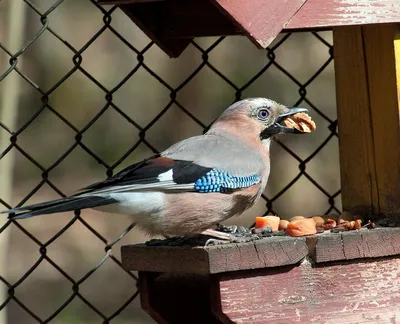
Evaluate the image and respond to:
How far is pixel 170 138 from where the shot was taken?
8336 mm

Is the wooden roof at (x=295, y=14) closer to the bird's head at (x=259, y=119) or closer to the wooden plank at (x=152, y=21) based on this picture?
the wooden plank at (x=152, y=21)

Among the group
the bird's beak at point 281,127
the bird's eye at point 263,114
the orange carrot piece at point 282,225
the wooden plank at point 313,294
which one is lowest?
the wooden plank at point 313,294

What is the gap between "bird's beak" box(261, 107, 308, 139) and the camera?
395 cm

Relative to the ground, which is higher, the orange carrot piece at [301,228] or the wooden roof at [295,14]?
the wooden roof at [295,14]

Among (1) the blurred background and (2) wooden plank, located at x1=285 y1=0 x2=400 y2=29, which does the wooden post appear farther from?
(1) the blurred background

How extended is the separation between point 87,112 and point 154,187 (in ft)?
15.7

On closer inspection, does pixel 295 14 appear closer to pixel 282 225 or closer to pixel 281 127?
pixel 282 225

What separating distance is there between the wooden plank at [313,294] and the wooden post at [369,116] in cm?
48

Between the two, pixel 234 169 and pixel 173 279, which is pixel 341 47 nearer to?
pixel 234 169

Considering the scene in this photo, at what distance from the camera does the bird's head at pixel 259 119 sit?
399cm

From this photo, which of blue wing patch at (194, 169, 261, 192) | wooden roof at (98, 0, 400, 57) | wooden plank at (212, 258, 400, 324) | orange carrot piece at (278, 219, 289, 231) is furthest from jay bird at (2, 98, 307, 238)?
wooden roof at (98, 0, 400, 57)

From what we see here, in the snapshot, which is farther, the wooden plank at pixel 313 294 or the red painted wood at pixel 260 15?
the red painted wood at pixel 260 15

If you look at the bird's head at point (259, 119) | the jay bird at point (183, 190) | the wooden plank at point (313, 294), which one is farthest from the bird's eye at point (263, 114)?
the wooden plank at point (313, 294)

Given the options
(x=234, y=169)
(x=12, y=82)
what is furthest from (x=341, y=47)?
(x=12, y=82)
